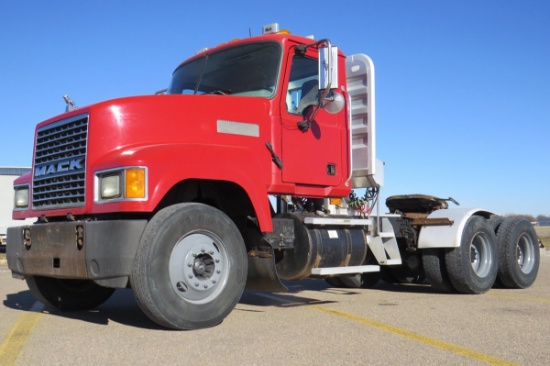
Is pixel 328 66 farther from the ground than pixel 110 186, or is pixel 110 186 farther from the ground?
pixel 328 66

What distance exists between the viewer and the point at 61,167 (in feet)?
19.7

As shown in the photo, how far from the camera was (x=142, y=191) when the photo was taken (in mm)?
5246

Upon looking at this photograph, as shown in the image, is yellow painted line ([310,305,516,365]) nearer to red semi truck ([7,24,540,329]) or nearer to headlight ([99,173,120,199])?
red semi truck ([7,24,540,329])

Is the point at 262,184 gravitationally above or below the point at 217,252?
above

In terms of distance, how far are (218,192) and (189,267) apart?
1.10 m

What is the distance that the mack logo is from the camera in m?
5.74

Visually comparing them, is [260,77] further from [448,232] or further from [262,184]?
[448,232]

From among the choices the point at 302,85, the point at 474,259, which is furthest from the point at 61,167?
the point at 474,259

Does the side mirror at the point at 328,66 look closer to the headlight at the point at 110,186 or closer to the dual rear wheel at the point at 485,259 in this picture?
the headlight at the point at 110,186

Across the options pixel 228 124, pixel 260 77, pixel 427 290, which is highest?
pixel 260 77

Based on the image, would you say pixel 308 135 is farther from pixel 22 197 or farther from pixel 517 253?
pixel 517 253

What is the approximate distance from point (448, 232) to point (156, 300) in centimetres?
476

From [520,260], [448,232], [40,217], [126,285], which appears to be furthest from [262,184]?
[520,260]

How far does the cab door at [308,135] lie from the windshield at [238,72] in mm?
209
